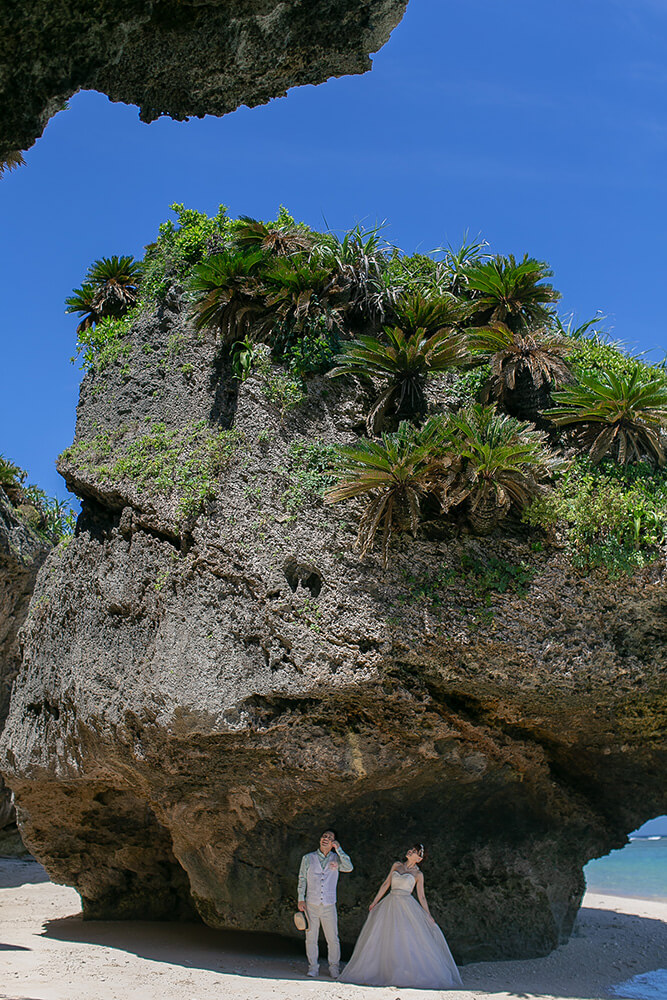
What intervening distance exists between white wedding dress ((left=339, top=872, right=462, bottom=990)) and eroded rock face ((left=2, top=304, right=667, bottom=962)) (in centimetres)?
110

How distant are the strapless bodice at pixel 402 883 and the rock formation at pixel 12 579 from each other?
35.0 feet

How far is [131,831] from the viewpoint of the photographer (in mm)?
11617

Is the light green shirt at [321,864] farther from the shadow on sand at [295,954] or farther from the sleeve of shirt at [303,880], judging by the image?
the shadow on sand at [295,954]

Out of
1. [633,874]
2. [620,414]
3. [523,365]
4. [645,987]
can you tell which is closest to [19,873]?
[645,987]

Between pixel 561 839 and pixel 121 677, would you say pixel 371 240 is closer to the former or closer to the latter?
pixel 121 677

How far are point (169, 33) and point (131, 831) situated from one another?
438 inches

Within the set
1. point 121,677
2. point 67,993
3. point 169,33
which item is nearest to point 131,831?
point 121,677

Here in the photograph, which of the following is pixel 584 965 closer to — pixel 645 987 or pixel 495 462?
pixel 645 987

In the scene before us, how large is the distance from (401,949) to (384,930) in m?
0.28

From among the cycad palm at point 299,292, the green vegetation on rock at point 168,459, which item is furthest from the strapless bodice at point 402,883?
the cycad palm at point 299,292

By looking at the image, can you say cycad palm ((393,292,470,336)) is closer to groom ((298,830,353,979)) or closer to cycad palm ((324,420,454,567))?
cycad palm ((324,420,454,567))

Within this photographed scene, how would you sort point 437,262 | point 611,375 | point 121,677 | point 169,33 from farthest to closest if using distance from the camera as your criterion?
1. point 437,262
2. point 121,677
3. point 611,375
4. point 169,33

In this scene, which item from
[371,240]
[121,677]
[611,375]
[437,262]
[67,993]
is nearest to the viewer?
[67,993]

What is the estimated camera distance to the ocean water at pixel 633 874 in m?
30.8
